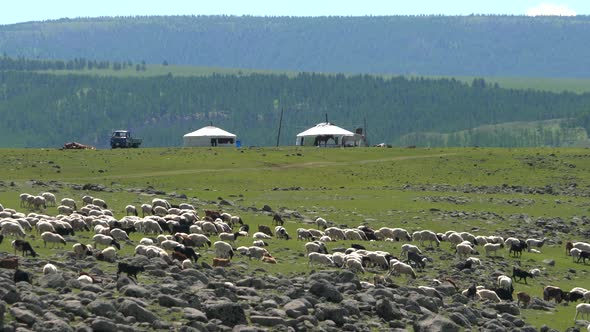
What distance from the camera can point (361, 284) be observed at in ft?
111

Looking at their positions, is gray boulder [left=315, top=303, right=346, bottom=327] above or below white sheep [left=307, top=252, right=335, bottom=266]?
below

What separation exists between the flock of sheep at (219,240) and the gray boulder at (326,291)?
10.1 ft

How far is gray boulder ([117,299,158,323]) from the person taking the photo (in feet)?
86.9

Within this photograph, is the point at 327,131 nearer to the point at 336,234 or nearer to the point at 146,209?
the point at 146,209

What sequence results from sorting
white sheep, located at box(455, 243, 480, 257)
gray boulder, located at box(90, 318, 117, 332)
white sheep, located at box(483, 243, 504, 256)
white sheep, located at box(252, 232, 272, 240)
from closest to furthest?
gray boulder, located at box(90, 318, 117, 332)
white sheep, located at box(252, 232, 272, 240)
white sheep, located at box(455, 243, 480, 257)
white sheep, located at box(483, 243, 504, 256)

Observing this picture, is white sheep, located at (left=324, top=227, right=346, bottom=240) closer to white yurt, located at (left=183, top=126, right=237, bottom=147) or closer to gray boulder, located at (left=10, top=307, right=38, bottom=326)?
gray boulder, located at (left=10, top=307, right=38, bottom=326)

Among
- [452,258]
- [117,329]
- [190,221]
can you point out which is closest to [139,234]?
[190,221]

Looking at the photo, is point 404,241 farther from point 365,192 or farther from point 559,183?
point 559,183

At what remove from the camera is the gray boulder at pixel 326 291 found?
101 ft

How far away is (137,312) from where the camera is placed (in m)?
26.5

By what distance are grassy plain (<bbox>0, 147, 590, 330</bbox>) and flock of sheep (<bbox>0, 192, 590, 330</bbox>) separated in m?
0.54

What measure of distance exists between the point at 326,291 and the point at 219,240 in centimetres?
1181

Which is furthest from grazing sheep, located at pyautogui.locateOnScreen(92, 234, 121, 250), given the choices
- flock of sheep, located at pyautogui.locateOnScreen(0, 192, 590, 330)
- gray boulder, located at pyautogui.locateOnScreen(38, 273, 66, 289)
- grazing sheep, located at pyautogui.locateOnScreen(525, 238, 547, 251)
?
grazing sheep, located at pyautogui.locateOnScreen(525, 238, 547, 251)

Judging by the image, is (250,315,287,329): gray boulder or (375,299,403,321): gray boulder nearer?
(250,315,287,329): gray boulder
